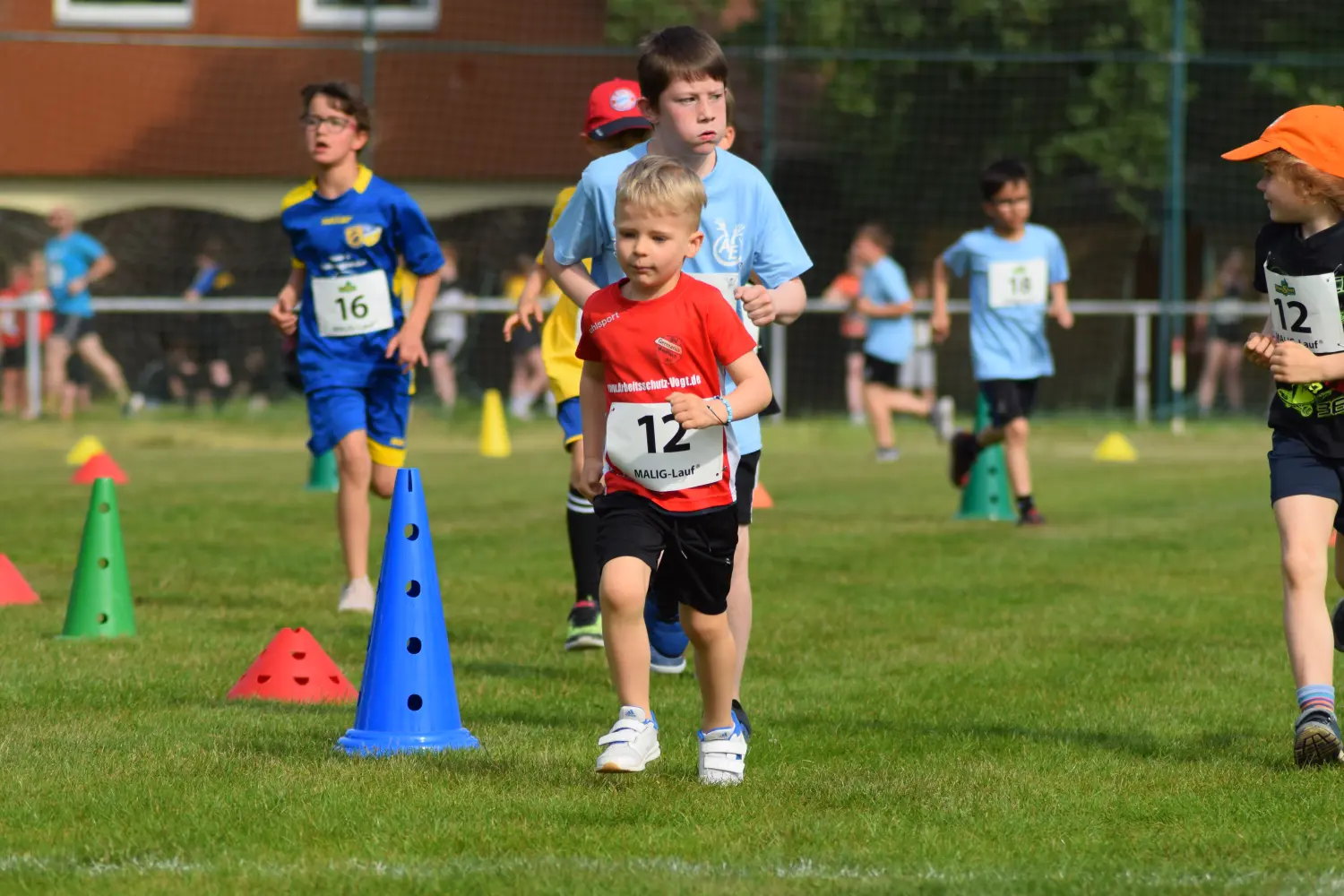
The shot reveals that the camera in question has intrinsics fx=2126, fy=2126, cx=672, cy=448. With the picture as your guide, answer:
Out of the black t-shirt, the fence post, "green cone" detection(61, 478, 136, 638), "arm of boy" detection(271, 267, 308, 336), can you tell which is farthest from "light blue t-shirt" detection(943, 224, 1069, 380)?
the fence post

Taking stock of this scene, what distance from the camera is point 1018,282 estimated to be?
13414 millimetres

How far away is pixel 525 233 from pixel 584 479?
66.5 feet

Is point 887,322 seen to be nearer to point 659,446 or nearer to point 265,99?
point 265,99

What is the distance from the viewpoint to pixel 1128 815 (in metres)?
4.95

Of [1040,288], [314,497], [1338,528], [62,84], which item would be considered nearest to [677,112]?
[1338,528]

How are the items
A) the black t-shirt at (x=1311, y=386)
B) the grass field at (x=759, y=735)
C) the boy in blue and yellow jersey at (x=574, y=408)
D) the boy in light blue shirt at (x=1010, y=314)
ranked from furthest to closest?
the boy in light blue shirt at (x=1010, y=314) < the boy in blue and yellow jersey at (x=574, y=408) < the black t-shirt at (x=1311, y=386) < the grass field at (x=759, y=735)

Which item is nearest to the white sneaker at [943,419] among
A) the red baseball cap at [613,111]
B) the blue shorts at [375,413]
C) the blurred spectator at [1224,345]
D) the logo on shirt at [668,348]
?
the blurred spectator at [1224,345]

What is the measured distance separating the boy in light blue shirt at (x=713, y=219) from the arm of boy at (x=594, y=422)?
0.61 metres

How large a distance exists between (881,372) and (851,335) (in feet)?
15.0

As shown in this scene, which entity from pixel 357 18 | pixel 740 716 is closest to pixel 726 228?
pixel 740 716

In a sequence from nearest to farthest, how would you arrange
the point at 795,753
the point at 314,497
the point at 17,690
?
the point at 795,753 → the point at 17,690 → the point at 314,497

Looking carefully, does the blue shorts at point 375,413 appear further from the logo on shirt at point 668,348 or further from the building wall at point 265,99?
the building wall at point 265,99

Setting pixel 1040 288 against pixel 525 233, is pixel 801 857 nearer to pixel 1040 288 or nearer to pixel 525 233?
pixel 1040 288

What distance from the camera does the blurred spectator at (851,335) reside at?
77.6ft
